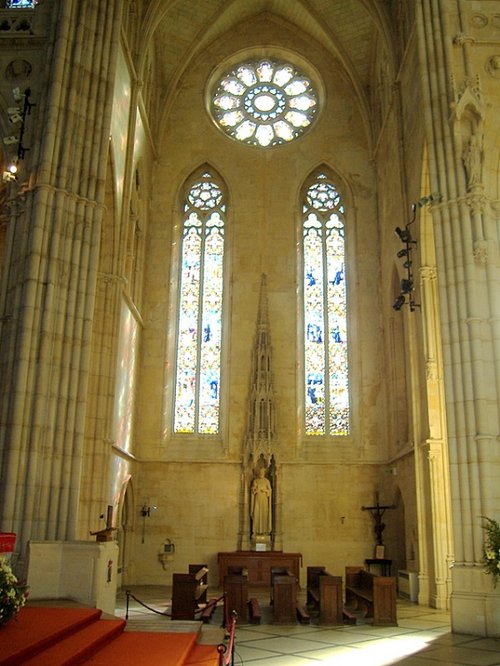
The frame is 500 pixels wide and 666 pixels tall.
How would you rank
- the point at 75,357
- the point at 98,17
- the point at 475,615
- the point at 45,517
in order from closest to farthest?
the point at 475,615 → the point at 45,517 → the point at 75,357 → the point at 98,17

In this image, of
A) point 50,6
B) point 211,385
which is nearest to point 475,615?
point 211,385

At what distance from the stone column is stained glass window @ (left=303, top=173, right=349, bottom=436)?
414 inches

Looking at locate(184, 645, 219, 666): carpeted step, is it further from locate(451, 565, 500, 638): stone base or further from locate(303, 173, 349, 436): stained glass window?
locate(303, 173, 349, 436): stained glass window

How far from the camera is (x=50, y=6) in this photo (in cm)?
1647

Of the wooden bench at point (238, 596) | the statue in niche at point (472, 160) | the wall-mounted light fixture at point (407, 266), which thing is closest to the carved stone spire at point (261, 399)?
the wall-mounted light fixture at point (407, 266)

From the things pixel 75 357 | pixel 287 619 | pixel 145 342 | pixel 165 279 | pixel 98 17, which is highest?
pixel 98 17

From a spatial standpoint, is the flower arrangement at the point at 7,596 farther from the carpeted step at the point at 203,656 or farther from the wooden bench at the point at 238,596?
the wooden bench at the point at 238,596

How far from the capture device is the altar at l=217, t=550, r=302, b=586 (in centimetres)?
1903

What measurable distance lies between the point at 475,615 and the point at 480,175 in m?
8.47

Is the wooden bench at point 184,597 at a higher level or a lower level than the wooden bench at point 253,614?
higher

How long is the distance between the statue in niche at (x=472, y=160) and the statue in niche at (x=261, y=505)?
1140 cm

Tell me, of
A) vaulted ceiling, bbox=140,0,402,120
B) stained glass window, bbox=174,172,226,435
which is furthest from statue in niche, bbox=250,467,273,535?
vaulted ceiling, bbox=140,0,402,120

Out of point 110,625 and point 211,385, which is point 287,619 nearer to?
point 110,625

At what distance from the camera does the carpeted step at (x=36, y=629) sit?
6598mm
